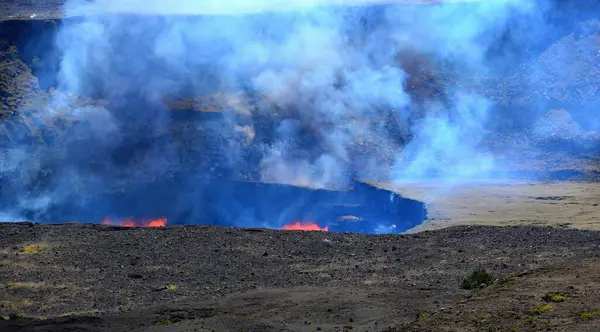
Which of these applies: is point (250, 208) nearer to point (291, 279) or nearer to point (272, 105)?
point (272, 105)

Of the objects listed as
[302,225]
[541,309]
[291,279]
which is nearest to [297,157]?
[302,225]

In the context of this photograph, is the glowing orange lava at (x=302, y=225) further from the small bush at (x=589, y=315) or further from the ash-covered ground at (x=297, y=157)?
the small bush at (x=589, y=315)

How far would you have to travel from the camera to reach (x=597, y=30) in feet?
182

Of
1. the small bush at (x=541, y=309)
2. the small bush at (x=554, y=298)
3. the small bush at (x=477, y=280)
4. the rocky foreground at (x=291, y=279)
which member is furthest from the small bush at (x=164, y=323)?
the small bush at (x=554, y=298)

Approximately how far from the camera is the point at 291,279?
82.0ft

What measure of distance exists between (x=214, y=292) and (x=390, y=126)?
2683 centimetres

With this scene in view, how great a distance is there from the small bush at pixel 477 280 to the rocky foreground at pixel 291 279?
0.31 ft

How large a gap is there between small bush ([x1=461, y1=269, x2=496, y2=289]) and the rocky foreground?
10cm

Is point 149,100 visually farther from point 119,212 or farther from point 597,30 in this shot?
point 597,30

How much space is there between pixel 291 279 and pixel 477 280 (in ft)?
16.9

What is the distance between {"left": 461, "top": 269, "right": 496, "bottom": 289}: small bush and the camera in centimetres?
2297

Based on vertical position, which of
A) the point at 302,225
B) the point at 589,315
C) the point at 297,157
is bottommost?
the point at 589,315

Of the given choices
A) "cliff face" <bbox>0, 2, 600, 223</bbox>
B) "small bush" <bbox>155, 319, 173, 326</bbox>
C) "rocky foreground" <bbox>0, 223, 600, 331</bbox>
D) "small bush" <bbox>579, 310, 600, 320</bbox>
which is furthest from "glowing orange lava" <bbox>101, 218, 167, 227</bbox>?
"small bush" <bbox>579, 310, 600, 320</bbox>

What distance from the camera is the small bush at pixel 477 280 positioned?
22969 millimetres
